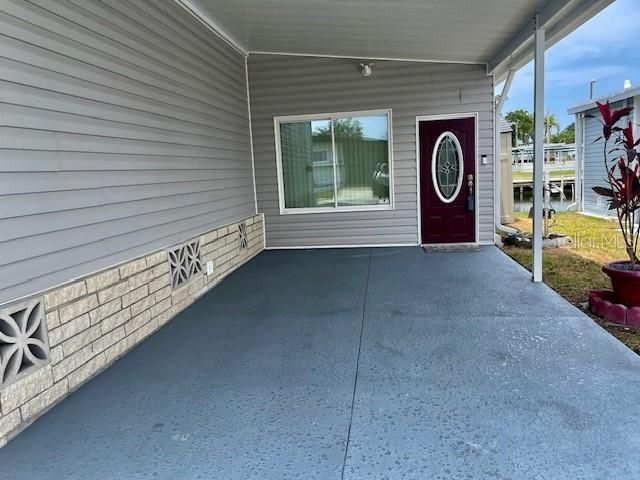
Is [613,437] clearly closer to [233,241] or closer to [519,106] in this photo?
[233,241]

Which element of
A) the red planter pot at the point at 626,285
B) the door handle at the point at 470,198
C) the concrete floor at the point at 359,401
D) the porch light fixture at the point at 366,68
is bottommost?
the concrete floor at the point at 359,401

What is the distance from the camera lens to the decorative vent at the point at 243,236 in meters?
6.23

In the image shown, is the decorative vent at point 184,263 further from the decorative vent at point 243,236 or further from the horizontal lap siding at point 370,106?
the horizontal lap siding at point 370,106

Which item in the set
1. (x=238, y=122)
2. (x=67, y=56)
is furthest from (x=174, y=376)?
(x=238, y=122)

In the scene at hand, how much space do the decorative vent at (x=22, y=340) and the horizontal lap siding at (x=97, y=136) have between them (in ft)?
0.41

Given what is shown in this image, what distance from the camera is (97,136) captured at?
3.19 metres

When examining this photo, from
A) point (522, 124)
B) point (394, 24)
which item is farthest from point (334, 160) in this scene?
point (522, 124)

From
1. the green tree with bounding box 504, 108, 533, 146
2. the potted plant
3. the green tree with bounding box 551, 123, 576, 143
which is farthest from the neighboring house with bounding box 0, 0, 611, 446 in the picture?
the green tree with bounding box 551, 123, 576, 143

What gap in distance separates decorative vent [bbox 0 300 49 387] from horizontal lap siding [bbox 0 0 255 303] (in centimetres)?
12

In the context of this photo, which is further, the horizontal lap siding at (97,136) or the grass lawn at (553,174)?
the grass lawn at (553,174)

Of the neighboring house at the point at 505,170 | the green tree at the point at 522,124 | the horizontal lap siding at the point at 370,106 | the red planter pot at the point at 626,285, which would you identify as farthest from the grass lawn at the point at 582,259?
the green tree at the point at 522,124

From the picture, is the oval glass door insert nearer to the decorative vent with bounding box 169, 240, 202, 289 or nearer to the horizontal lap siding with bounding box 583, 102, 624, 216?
the decorative vent with bounding box 169, 240, 202, 289

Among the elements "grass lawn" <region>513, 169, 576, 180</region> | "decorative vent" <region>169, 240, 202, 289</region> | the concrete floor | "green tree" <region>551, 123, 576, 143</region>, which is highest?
"green tree" <region>551, 123, 576, 143</region>

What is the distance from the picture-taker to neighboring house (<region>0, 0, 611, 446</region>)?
8.46 ft
